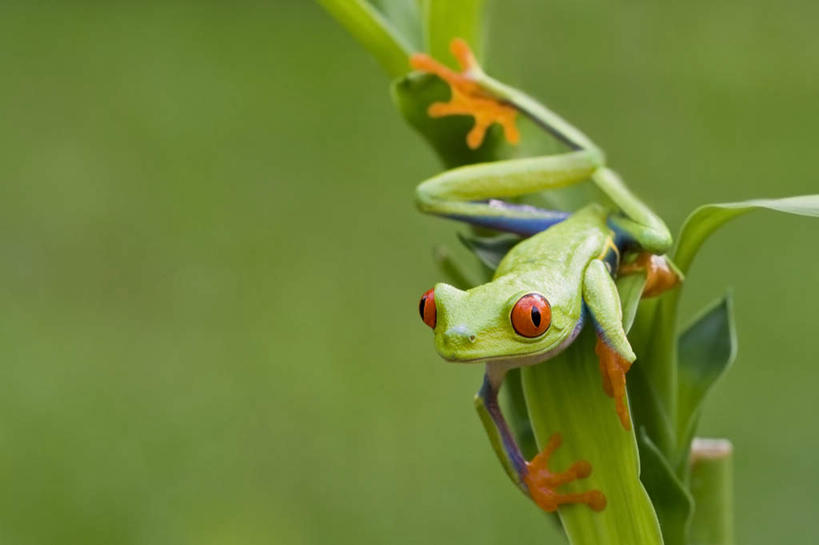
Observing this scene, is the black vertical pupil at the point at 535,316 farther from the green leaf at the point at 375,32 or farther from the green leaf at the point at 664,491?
the green leaf at the point at 375,32

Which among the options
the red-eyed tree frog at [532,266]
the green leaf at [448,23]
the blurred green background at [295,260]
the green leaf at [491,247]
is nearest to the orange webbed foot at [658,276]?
the red-eyed tree frog at [532,266]

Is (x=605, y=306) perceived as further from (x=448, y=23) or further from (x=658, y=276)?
(x=448, y=23)

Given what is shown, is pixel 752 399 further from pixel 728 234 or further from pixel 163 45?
pixel 163 45

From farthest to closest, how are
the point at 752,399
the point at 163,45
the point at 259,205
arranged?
the point at 163,45, the point at 259,205, the point at 752,399

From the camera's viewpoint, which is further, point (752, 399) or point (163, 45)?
point (163, 45)

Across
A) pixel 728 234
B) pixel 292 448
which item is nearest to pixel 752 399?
pixel 728 234

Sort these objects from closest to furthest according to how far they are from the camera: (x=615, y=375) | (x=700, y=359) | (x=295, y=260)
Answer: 1. (x=615, y=375)
2. (x=700, y=359)
3. (x=295, y=260)

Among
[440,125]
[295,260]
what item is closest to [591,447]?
[440,125]
